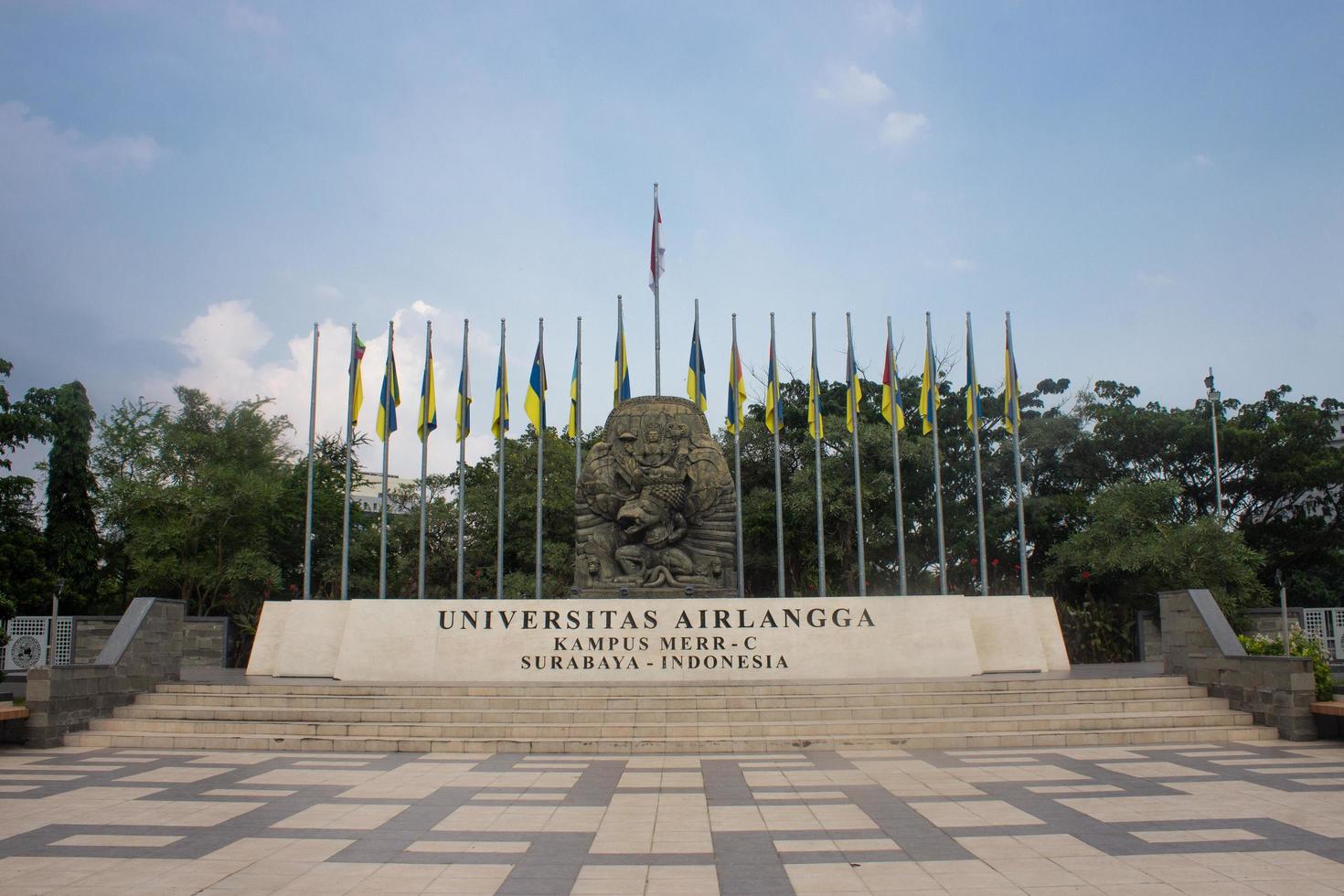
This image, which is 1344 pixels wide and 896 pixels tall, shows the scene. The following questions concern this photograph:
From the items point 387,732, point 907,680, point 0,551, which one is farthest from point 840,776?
point 0,551

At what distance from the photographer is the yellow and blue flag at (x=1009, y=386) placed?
19.2 meters

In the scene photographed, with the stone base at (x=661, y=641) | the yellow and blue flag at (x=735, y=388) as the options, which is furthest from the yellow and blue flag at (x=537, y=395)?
the stone base at (x=661, y=641)

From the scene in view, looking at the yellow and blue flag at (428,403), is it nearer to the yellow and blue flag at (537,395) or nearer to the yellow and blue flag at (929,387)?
the yellow and blue flag at (537,395)

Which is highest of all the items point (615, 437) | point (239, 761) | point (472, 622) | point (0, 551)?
point (615, 437)

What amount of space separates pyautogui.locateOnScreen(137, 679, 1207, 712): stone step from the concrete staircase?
2cm

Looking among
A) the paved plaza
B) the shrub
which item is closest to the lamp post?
the shrub

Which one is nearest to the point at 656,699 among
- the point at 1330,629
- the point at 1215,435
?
the point at 1330,629

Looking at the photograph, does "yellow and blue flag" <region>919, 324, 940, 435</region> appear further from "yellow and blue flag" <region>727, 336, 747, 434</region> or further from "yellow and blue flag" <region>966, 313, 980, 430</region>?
"yellow and blue flag" <region>727, 336, 747, 434</region>

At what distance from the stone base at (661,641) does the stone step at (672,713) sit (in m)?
1.82

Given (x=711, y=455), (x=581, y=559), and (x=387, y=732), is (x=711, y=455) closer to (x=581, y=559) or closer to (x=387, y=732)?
(x=581, y=559)

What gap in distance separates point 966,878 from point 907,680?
7740 millimetres

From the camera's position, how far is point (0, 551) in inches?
950

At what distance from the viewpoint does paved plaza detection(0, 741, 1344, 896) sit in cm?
554

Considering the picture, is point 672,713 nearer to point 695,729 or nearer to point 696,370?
point 695,729
